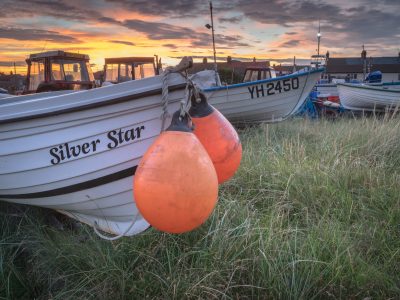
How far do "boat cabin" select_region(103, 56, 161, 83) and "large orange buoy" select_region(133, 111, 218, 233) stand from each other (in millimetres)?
8443

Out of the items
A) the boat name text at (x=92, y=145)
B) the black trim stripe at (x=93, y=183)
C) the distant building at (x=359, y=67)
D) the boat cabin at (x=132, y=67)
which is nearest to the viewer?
the boat name text at (x=92, y=145)

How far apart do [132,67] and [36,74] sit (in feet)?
7.79

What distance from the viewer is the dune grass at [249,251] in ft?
7.67

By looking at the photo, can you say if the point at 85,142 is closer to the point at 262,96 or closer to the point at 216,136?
the point at 216,136

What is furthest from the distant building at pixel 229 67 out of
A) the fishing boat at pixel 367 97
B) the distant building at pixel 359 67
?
the distant building at pixel 359 67

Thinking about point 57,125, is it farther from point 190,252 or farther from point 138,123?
point 190,252

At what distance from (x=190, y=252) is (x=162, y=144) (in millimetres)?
1044

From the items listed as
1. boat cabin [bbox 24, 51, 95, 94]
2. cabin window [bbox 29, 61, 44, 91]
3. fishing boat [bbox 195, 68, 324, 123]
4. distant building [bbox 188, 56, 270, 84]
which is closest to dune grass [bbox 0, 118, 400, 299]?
fishing boat [bbox 195, 68, 324, 123]

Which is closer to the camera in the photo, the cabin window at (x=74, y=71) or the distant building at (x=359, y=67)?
the cabin window at (x=74, y=71)

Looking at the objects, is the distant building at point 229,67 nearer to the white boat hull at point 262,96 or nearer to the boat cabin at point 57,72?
the boat cabin at point 57,72

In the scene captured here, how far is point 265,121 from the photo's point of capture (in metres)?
8.33

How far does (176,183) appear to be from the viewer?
5.69 ft

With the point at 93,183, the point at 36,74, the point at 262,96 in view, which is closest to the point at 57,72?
the point at 36,74

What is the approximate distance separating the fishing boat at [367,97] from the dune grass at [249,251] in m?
8.29
